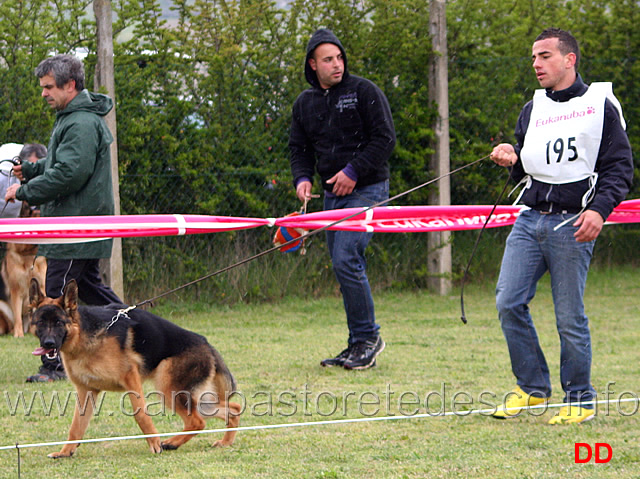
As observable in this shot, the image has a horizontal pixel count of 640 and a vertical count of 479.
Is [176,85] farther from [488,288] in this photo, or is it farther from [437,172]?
[488,288]

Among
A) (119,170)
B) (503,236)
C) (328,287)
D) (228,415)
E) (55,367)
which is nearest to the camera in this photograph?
(228,415)

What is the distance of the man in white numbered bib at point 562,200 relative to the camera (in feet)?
15.8

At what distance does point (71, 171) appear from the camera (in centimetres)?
584

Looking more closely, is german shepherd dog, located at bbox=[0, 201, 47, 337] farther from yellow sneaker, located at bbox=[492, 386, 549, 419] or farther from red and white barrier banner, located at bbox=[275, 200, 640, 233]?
yellow sneaker, located at bbox=[492, 386, 549, 419]

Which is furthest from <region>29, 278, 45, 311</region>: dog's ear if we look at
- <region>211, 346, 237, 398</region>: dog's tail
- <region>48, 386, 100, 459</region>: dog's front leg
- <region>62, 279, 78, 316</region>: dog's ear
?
<region>211, 346, 237, 398</region>: dog's tail

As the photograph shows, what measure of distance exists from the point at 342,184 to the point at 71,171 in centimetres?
184

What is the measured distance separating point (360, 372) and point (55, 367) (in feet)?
6.98

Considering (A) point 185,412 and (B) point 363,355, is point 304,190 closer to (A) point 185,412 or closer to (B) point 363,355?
(B) point 363,355

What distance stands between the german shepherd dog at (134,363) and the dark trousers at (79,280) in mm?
1186

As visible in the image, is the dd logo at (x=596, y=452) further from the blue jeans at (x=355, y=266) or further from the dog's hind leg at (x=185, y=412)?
the blue jeans at (x=355, y=266)

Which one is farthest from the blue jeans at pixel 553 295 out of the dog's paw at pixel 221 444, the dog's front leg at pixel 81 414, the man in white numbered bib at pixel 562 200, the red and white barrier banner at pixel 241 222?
the dog's front leg at pixel 81 414

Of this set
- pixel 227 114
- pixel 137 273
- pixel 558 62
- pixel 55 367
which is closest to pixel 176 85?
pixel 227 114

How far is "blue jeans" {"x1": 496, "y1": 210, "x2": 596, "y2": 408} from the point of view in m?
4.93

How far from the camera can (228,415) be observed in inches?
187
